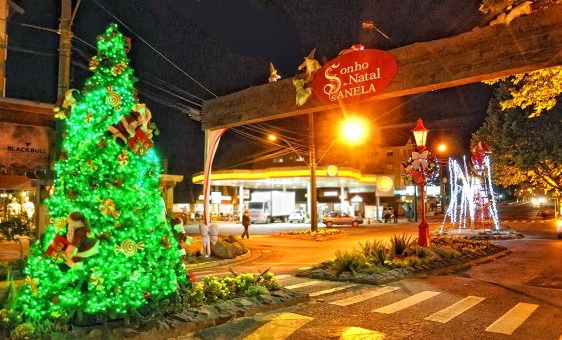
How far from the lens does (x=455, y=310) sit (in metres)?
8.64

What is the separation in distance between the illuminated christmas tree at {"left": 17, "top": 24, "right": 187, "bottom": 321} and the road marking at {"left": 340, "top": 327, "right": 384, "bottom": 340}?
2.69 meters

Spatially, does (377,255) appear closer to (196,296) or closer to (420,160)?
(420,160)

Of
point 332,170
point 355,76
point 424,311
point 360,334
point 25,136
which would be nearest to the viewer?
point 360,334

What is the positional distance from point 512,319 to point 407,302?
192 cm

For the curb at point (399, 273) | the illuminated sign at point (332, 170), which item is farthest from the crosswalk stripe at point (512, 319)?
the illuminated sign at point (332, 170)

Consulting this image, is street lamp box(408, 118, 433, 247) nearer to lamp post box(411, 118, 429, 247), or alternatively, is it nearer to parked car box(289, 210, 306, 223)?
lamp post box(411, 118, 429, 247)

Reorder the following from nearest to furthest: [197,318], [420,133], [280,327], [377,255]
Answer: [197,318] < [280,327] < [377,255] < [420,133]

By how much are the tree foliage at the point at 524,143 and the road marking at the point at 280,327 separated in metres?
22.3

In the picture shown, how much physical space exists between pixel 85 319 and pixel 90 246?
1014 millimetres

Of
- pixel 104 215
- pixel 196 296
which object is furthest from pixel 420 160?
pixel 104 215

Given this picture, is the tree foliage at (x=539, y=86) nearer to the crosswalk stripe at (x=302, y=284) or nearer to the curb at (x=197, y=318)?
the crosswalk stripe at (x=302, y=284)

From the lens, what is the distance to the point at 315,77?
11898 mm

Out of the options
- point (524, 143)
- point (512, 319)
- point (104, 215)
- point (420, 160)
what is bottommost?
point (512, 319)

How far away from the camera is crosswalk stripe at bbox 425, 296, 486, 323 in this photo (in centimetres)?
801
